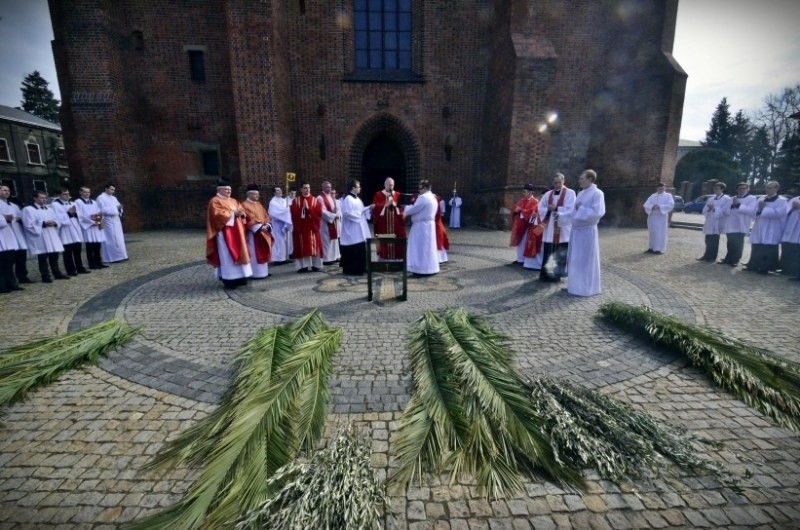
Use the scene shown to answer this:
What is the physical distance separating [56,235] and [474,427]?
9.40 meters

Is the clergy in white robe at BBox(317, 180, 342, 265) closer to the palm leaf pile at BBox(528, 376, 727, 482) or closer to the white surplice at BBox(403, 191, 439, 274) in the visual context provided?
the white surplice at BBox(403, 191, 439, 274)

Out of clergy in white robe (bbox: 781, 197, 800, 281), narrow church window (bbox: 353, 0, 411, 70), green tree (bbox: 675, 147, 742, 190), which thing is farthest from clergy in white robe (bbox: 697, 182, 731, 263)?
green tree (bbox: 675, 147, 742, 190)

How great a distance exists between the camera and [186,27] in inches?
554

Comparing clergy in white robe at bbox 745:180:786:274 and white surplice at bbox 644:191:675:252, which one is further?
white surplice at bbox 644:191:675:252

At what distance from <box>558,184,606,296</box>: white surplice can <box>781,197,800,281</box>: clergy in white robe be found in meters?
5.06

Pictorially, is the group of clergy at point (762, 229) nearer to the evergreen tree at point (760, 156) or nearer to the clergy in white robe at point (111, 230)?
the clergy in white robe at point (111, 230)

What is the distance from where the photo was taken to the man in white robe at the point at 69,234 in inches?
304

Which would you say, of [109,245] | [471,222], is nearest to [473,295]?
[109,245]

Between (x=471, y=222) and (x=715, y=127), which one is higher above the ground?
(x=715, y=127)

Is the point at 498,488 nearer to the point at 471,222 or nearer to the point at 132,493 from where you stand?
the point at 132,493

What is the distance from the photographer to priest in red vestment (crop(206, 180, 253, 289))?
6.23m

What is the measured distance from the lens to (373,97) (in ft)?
48.6

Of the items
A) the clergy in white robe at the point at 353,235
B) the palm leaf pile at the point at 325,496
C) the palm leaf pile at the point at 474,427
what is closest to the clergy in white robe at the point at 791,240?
the palm leaf pile at the point at 474,427

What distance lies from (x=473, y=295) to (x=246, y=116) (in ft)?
36.1
